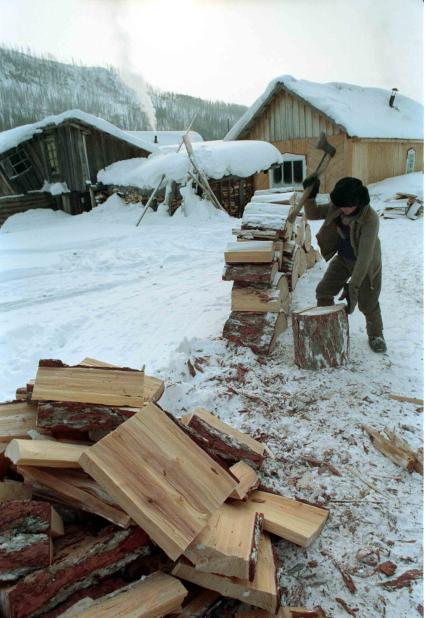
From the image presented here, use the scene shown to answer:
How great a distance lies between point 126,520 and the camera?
1.75 m

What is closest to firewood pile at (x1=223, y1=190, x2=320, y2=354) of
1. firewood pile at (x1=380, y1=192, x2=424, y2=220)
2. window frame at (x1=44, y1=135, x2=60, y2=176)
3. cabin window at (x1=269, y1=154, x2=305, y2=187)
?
firewood pile at (x1=380, y1=192, x2=424, y2=220)

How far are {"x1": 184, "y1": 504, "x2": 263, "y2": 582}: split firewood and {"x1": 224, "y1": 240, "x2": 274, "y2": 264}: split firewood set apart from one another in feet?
8.73

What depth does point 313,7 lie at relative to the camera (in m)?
2.28

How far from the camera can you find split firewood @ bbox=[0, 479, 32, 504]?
78.2 inches

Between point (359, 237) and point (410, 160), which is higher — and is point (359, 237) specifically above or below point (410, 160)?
below

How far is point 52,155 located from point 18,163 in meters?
1.19

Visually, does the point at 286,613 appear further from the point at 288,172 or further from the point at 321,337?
the point at 288,172

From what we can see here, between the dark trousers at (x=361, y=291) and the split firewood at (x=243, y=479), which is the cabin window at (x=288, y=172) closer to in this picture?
the dark trousers at (x=361, y=291)

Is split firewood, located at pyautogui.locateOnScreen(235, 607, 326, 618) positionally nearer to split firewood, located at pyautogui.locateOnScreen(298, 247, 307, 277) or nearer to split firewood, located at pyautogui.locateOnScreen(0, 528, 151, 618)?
split firewood, located at pyautogui.locateOnScreen(0, 528, 151, 618)

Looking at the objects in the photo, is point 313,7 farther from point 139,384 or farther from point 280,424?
point 280,424

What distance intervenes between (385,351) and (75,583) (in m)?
3.34

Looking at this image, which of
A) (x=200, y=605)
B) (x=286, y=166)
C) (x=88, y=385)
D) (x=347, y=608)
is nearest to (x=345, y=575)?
(x=347, y=608)

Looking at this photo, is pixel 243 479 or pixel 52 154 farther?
pixel 52 154

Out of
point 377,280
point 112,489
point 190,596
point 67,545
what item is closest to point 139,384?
point 112,489
